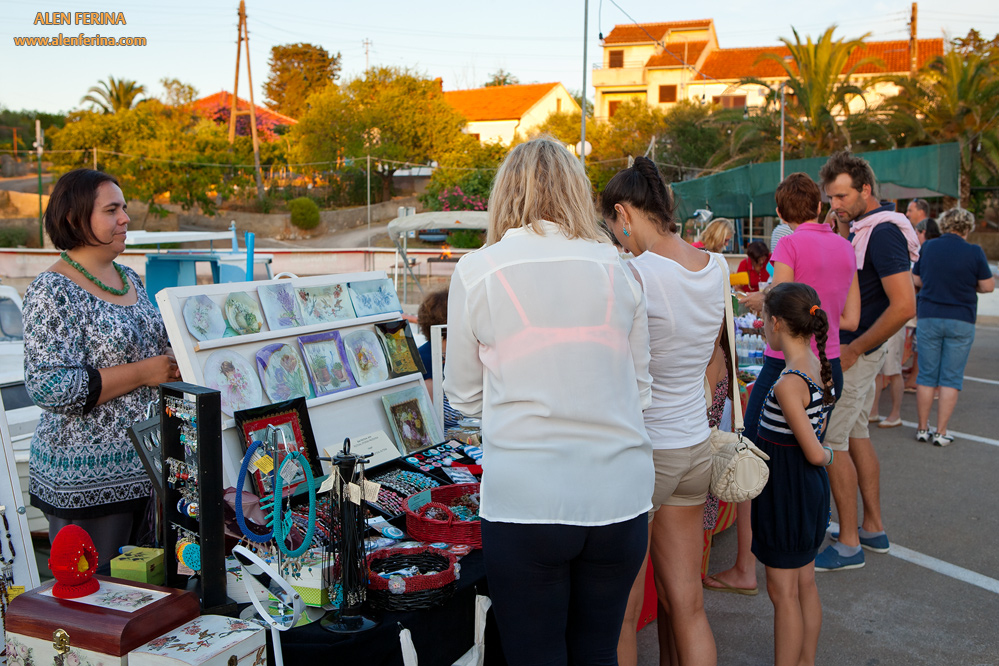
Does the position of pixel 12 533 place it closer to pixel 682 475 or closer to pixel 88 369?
pixel 88 369

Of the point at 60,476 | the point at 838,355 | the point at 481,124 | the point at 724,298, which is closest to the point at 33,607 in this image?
the point at 60,476

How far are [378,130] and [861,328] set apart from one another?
35.0m

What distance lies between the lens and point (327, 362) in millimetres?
3234

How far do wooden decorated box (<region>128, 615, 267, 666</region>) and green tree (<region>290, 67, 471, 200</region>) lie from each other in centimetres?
3472

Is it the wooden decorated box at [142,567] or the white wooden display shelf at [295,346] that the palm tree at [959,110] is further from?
the wooden decorated box at [142,567]

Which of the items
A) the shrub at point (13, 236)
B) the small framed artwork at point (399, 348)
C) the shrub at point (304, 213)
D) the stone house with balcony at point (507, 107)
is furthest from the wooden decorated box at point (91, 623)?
the stone house with balcony at point (507, 107)

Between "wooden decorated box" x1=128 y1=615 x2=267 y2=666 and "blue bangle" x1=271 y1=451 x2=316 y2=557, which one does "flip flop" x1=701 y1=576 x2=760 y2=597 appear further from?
"wooden decorated box" x1=128 y1=615 x2=267 y2=666

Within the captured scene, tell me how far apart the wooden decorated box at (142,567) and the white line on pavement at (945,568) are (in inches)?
147

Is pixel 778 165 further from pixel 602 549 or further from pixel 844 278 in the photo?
pixel 602 549

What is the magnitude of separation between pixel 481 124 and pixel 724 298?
50441 mm

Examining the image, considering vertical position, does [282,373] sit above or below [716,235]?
below

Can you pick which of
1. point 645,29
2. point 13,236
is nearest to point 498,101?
point 645,29

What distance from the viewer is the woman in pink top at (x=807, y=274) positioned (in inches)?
136

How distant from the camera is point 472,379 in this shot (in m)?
1.83
